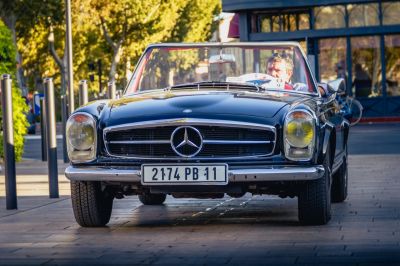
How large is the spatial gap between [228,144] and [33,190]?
6.20 meters

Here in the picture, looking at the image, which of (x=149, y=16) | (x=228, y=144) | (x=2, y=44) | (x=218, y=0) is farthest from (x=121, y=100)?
(x=218, y=0)

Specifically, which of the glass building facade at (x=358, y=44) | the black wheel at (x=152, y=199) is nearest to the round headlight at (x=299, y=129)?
the black wheel at (x=152, y=199)

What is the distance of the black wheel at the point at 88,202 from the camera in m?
10.5

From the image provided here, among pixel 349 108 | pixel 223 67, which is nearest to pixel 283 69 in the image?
pixel 223 67

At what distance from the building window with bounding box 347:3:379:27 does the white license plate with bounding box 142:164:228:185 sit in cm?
3628

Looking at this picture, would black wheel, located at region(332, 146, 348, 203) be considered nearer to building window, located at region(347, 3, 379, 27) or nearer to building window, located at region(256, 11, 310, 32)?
building window, located at region(347, 3, 379, 27)

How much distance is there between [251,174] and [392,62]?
3640 centimetres

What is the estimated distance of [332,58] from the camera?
46.1 m

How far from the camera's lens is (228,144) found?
10.1 metres

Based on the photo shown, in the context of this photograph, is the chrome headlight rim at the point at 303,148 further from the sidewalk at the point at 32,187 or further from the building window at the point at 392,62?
the building window at the point at 392,62

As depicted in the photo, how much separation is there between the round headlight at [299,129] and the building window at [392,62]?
→ 1415 inches

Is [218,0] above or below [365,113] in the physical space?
above

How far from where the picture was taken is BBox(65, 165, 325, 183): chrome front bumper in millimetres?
9938

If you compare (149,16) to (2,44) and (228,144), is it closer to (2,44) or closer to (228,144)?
(2,44)
